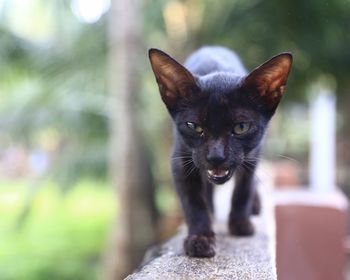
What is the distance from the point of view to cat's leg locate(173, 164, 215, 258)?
1.66 metres

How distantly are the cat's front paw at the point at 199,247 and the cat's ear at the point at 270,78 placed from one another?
1.44 ft

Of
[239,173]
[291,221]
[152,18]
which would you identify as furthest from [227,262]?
[152,18]

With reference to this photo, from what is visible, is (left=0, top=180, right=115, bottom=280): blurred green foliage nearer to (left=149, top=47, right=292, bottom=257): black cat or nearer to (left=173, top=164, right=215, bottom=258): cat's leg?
(left=173, top=164, right=215, bottom=258): cat's leg

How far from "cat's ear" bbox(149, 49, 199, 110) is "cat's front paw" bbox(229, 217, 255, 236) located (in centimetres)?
57

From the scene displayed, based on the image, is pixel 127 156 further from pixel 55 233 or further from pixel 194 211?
pixel 55 233

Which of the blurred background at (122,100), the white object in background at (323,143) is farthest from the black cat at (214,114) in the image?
the white object in background at (323,143)

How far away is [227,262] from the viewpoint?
1569 millimetres

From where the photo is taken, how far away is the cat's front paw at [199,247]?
1.64 m

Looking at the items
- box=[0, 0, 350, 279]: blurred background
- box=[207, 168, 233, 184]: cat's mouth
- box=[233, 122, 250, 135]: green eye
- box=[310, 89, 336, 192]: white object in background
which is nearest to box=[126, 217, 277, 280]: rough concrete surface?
box=[207, 168, 233, 184]: cat's mouth

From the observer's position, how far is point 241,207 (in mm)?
2031

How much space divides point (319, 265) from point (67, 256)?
19.5ft

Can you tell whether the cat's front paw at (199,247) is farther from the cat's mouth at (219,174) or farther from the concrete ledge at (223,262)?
the cat's mouth at (219,174)

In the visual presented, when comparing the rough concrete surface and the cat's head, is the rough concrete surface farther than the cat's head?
No

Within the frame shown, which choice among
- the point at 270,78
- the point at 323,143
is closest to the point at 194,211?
the point at 270,78
